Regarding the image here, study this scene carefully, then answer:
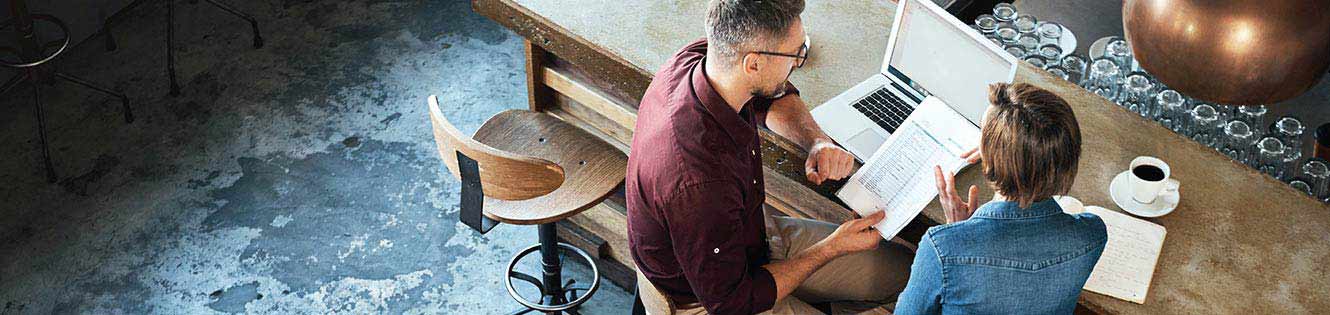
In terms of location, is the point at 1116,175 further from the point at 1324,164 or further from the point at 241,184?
the point at 241,184

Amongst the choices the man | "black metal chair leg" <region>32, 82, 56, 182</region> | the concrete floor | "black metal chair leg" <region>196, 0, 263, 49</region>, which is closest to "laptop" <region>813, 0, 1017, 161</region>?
the man

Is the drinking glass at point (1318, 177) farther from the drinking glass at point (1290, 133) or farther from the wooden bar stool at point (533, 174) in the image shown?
the wooden bar stool at point (533, 174)

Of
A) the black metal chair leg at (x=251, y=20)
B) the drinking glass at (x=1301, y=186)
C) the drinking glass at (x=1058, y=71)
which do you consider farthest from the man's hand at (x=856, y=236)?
the black metal chair leg at (x=251, y=20)

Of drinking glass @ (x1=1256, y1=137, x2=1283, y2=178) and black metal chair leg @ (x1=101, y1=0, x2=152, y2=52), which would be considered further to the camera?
black metal chair leg @ (x1=101, y1=0, x2=152, y2=52)

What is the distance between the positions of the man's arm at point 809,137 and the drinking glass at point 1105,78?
2.55 feet

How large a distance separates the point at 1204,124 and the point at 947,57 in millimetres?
717

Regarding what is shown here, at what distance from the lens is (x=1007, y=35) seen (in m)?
3.51

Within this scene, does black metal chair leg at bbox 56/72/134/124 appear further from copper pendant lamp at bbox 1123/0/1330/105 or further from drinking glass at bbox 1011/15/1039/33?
copper pendant lamp at bbox 1123/0/1330/105

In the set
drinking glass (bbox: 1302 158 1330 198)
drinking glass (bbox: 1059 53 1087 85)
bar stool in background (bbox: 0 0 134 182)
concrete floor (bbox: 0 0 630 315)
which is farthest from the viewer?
bar stool in background (bbox: 0 0 134 182)

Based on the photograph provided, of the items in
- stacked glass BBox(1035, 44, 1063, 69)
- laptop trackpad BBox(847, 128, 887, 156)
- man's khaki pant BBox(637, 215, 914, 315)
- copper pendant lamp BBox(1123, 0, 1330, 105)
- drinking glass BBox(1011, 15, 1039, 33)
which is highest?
copper pendant lamp BBox(1123, 0, 1330, 105)

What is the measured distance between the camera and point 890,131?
3184mm

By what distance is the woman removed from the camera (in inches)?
97.7

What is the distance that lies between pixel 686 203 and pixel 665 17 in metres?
1.06

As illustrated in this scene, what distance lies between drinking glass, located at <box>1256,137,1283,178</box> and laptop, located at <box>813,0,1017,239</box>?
2.40 feet
